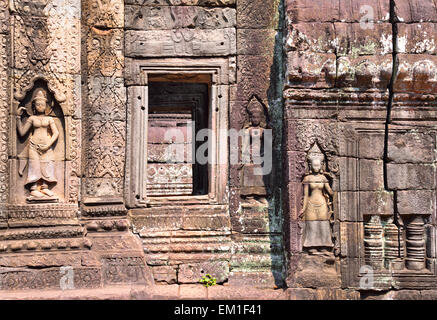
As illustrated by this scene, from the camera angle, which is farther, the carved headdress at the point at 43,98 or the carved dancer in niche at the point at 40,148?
the carved headdress at the point at 43,98

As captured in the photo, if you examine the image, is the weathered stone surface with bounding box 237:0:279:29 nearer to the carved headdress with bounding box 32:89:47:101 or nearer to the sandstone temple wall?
the sandstone temple wall

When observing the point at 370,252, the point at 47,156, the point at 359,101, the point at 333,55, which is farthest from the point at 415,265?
the point at 47,156

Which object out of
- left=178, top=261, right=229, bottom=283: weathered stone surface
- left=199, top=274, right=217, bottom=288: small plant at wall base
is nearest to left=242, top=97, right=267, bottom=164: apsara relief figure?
left=178, top=261, right=229, bottom=283: weathered stone surface

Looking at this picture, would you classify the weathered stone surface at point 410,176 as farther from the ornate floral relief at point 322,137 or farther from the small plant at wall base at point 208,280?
the small plant at wall base at point 208,280

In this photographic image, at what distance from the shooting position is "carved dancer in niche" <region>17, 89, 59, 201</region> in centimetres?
566

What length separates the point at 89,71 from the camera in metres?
6.04

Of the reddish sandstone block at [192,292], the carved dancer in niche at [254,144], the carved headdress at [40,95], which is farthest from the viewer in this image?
the carved dancer in niche at [254,144]

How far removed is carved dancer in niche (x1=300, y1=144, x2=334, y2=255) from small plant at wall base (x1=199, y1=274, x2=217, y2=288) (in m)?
1.11

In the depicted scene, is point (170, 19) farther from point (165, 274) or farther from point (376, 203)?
point (376, 203)

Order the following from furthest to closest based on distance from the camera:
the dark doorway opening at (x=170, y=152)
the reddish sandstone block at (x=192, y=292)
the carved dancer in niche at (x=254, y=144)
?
1. the dark doorway opening at (x=170, y=152)
2. the carved dancer in niche at (x=254, y=144)
3. the reddish sandstone block at (x=192, y=292)

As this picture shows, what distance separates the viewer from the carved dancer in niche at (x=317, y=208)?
5.52 m

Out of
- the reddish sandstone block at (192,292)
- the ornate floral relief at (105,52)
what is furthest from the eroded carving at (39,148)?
the reddish sandstone block at (192,292)

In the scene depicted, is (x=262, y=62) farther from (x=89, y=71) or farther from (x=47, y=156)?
(x=47, y=156)

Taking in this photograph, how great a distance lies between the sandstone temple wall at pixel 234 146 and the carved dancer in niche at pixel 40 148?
0.02 meters
